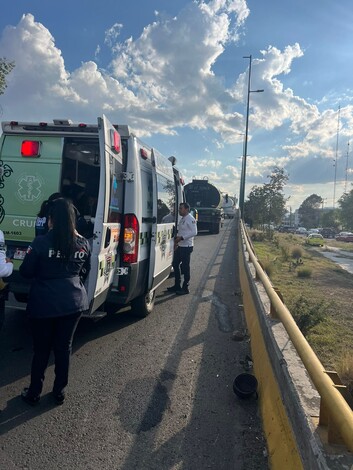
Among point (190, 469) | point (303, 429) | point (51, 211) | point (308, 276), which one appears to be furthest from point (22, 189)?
point (308, 276)

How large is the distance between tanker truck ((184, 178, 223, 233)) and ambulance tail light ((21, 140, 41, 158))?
62.1 feet

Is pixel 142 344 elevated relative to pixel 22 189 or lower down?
lower down

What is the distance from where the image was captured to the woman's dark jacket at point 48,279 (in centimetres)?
332

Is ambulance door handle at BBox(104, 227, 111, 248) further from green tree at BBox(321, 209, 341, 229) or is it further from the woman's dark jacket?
green tree at BBox(321, 209, 341, 229)

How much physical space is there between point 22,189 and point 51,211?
1.71 metres

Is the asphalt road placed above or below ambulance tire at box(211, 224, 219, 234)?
below

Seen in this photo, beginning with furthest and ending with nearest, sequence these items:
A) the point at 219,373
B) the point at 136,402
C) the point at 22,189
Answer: the point at 22,189 → the point at 219,373 → the point at 136,402

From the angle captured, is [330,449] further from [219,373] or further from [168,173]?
[168,173]

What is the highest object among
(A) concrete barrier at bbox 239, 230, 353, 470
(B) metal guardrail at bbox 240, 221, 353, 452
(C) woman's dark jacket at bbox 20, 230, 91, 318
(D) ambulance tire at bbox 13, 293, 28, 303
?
(C) woman's dark jacket at bbox 20, 230, 91, 318

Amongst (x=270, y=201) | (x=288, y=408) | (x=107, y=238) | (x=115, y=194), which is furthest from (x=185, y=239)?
(x=270, y=201)

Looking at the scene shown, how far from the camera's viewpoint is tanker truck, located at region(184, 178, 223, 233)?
77.0 ft

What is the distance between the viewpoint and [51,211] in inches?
135

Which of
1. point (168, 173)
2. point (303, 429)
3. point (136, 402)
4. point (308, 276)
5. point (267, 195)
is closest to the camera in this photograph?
point (303, 429)

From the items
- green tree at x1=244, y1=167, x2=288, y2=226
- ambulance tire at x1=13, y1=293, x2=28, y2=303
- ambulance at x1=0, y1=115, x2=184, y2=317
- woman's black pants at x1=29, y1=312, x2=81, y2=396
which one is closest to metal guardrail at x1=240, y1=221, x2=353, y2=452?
woman's black pants at x1=29, y1=312, x2=81, y2=396
